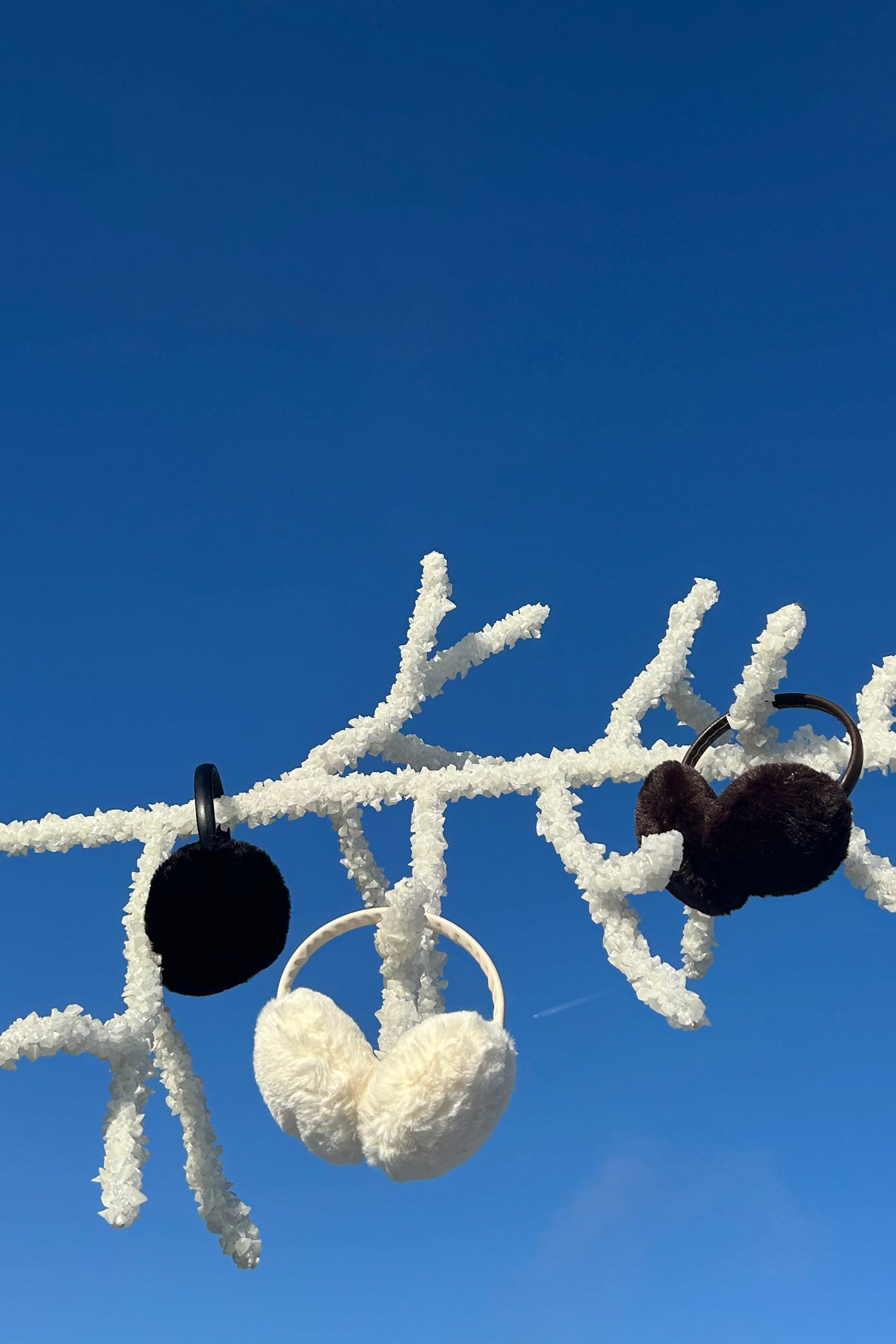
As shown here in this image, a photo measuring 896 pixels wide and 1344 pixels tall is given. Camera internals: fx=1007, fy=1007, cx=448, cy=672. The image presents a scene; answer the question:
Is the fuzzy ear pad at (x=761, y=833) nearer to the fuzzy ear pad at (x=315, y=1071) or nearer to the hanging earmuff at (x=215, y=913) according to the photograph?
the fuzzy ear pad at (x=315, y=1071)

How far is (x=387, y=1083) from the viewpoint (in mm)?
1556

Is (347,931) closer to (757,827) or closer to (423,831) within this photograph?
(423,831)

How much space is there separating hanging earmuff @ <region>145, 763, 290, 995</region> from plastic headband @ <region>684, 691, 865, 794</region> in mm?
834

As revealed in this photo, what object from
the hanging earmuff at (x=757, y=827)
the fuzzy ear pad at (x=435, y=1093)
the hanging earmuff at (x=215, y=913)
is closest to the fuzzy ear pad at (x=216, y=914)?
the hanging earmuff at (x=215, y=913)

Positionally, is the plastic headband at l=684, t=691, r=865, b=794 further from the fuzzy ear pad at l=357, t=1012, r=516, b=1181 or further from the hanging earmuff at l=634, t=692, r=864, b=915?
the fuzzy ear pad at l=357, t=1012, r=516, b=1181

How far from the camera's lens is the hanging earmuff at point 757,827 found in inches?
65.1

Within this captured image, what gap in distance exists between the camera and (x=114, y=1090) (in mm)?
1860

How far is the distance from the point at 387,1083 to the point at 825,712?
40.2 inches

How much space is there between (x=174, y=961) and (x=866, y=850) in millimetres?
1297

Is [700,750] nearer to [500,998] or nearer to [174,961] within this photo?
[500,998]

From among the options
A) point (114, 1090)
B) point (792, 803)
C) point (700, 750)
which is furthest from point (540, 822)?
point (114, 1090)

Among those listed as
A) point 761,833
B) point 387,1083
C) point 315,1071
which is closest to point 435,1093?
point 387,1083

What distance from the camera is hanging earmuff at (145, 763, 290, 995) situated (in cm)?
182

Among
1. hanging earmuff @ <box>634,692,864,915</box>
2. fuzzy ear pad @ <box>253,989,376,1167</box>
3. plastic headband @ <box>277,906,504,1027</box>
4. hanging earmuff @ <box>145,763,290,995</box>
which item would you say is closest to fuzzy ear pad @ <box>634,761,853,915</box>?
hanging earmuff @ <box>634,692,864,915</box>
